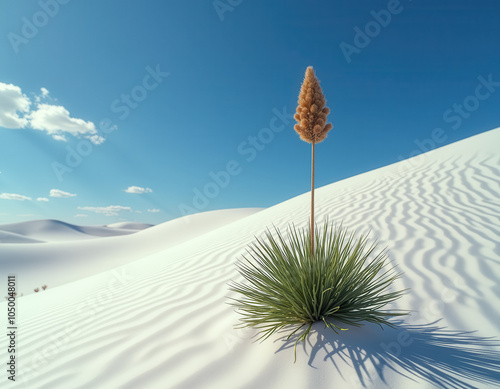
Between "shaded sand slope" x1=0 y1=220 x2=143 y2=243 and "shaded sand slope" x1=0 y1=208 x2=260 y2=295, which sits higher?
"shaded sand slope" x1=0 y1=220 x2=143 y2=243

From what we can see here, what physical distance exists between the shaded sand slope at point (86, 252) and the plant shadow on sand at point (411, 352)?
14483 millimetres

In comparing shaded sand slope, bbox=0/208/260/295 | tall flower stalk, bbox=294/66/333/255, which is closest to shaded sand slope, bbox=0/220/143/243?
shaded sand slope, bbox=0/208/260/295

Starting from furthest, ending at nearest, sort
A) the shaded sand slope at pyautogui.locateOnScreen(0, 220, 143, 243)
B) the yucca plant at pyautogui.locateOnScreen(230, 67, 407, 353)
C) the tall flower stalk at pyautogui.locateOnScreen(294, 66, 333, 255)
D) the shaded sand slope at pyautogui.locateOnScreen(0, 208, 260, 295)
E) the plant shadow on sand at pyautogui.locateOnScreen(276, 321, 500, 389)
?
the shaded sand slope at pyautogui.locateOnScreen(0, 220, 143, 243), the shaded sand slope at pyautogui.locateOnScreen(0, 208, 260, 295), the tall flower stalk at pyautogui.locateOnScreen(294, 66, 333, 255), the yucca plant at pyautogui.locateOnScreen(230, 67, 407, 353), the plant shadow on sand at pyautogui.locateOnScreen(276, 321, 500, 389)

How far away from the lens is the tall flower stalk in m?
2.08

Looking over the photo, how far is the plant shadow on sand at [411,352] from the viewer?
5.16ft

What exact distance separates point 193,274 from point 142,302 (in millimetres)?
1076

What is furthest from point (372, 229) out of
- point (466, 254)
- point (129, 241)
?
point (129, 241)

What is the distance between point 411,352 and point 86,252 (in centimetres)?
2123

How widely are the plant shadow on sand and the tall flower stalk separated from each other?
0.68 m

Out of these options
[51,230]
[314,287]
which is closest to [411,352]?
[314,287]

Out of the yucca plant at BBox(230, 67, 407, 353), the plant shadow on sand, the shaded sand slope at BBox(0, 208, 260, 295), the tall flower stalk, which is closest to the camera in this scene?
the plant shadow on sand

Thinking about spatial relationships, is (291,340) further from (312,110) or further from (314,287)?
(312,110)

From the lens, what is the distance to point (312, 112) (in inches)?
82.7

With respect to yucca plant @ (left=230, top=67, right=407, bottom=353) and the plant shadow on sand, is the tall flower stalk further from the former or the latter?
the plant shadow on sand
